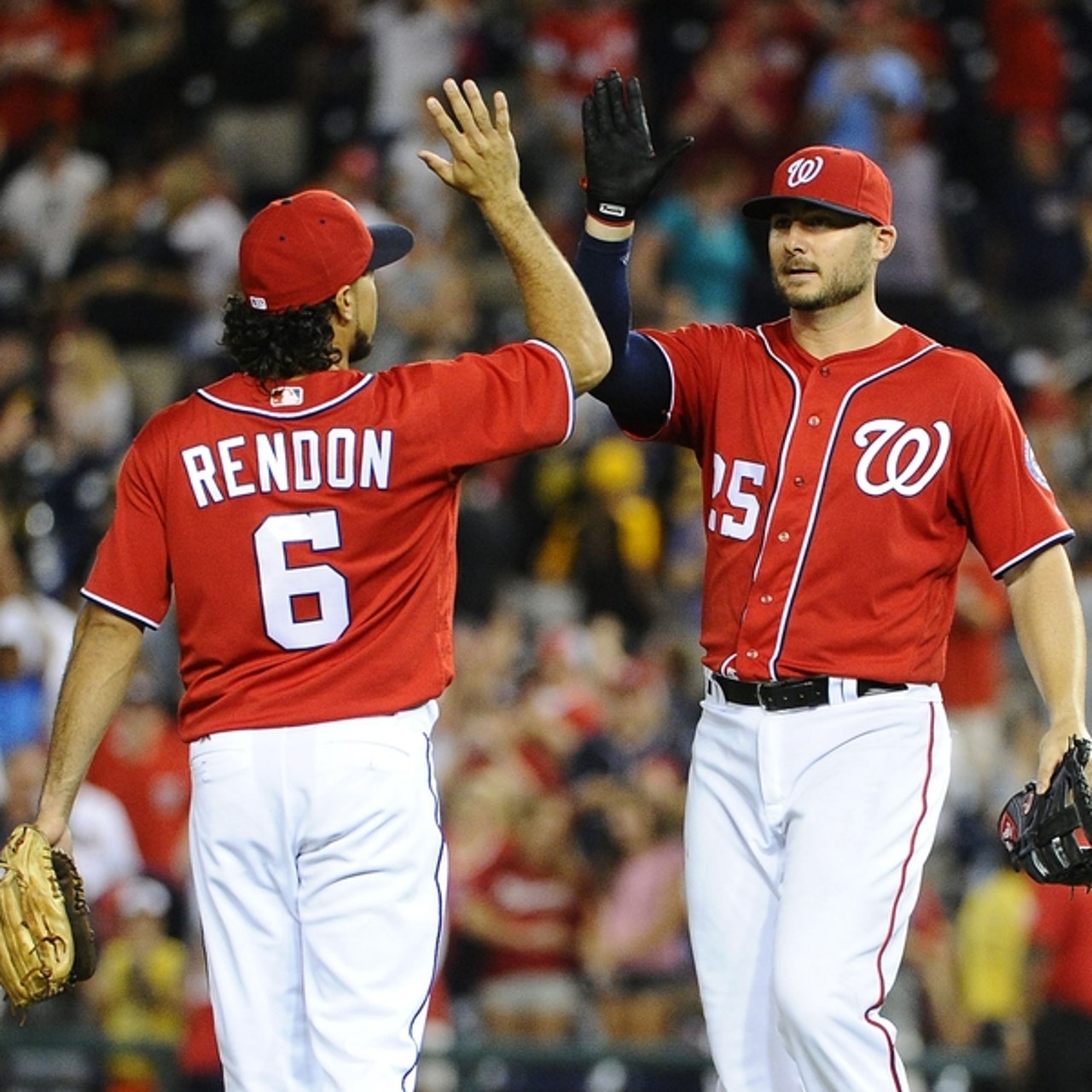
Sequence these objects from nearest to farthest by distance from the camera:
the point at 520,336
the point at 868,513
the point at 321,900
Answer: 1. the point at 321,900
2. the point at 868,513
3. the point at 520,336

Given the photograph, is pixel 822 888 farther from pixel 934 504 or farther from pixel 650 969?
pixel 650 969

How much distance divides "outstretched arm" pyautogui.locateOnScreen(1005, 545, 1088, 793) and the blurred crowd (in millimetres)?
3700

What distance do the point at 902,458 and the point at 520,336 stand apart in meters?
6.50

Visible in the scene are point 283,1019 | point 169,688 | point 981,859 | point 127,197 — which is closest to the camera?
point 283,1019

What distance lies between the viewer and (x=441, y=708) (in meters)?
9.40

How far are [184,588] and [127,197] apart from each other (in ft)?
25.4

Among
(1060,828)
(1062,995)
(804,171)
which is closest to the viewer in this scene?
(1060,828)

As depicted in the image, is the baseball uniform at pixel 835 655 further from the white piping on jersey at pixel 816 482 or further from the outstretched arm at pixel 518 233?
the outstretched arm at pixel 518 233

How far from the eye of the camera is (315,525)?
437 centimetres

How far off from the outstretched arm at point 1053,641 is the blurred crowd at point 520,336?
3.70 meters

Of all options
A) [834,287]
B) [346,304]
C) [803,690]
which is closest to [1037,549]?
[803,690]

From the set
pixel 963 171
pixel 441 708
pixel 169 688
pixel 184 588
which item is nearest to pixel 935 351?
pixel 184 588

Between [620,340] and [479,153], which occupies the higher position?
[479,153]

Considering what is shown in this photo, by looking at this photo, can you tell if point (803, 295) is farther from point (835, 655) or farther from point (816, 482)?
point (835, 655)
